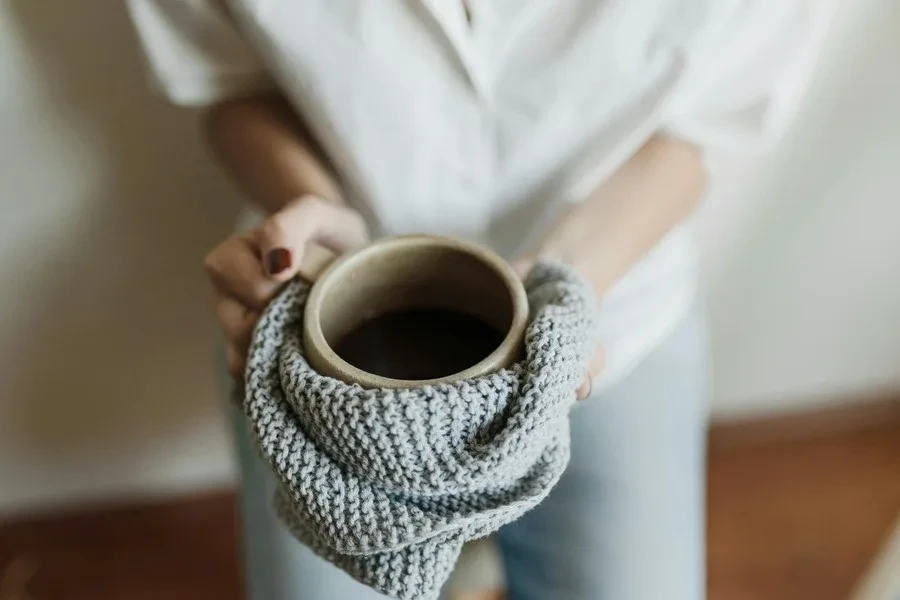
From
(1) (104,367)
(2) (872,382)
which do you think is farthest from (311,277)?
(2) (872,382)

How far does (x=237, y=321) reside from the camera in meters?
0.49

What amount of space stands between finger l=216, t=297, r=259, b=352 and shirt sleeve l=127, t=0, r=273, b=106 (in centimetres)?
17

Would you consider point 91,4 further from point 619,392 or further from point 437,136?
point 619,392

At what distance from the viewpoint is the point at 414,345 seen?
46 cm

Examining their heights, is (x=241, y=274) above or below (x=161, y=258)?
above

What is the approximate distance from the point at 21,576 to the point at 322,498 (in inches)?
28.6

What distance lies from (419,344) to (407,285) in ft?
0.11

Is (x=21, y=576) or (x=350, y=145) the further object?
(x=21, y=576)

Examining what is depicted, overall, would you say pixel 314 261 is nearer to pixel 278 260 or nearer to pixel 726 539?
pixel 278 260

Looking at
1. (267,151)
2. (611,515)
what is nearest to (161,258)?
(267,151)

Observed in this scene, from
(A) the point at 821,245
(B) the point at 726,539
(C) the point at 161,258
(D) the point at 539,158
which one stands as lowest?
(B) the point at 726,539

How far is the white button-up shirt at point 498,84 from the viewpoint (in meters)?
0.51

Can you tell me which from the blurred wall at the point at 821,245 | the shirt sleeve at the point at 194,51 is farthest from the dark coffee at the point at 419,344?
the blurred wall at the point at 821,245

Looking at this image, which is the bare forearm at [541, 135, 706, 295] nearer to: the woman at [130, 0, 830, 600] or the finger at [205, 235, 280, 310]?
the woman at [130, 0, 830, 600]
